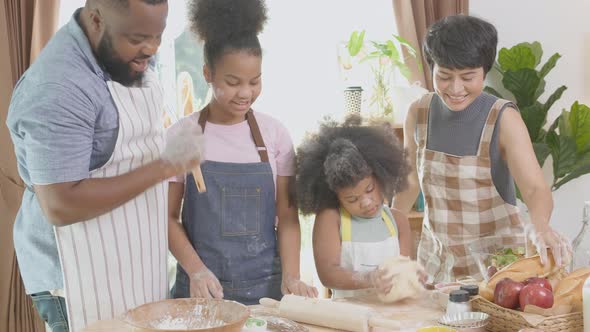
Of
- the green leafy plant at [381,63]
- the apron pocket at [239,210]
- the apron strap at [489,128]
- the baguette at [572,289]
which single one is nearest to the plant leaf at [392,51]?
the green leafy plant at [381,63]

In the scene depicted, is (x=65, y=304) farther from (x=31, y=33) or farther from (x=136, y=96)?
(x=31, y=33)

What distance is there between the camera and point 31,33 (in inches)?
139

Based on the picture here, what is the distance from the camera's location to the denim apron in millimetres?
2205

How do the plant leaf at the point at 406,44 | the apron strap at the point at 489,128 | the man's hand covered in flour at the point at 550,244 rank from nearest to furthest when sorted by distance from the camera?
the man's hand covered in flour at the point at 550,244 → the apron strap at the point at 489,128 → the plant leaf at the point at 406,44

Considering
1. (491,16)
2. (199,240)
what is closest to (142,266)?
(199,240)

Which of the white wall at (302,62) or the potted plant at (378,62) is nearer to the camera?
the potted plant at (378,62)

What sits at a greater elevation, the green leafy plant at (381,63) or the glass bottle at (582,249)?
the green leafy plant at (381,63)

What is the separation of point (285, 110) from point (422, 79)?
0.80 metres

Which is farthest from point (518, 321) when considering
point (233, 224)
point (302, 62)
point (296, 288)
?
point (302, 62)

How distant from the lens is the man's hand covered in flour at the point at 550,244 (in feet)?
6.22

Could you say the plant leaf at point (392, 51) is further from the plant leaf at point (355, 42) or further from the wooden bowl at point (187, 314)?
the wooden bowl at point (187, 314)

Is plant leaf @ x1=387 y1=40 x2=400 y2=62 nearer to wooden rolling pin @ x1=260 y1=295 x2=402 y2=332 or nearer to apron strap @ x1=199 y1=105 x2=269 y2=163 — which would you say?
apron strap @ x1=199 y1=105 x2=269 y2=163

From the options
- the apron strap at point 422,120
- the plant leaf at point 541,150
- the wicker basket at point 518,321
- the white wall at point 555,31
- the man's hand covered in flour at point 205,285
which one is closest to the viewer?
the wicker basket at point 518,321

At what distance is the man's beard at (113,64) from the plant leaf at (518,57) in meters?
2.89
